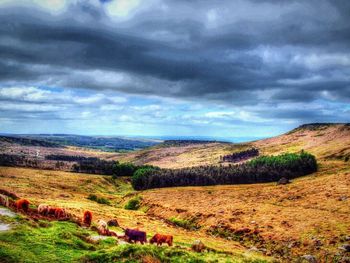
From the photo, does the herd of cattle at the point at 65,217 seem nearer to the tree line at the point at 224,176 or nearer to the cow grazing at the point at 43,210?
the cow grazing at the point at 43,210

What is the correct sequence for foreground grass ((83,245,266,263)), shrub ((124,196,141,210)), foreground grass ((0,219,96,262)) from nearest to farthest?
foreground grass ((0,219,96,262)) < foreground grass ((83,245,266,263)) < shrub ((124,196,141,210))

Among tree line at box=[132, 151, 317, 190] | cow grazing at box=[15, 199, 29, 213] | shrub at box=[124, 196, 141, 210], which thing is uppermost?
cow grazing at box=[15, 199, 29, 213]

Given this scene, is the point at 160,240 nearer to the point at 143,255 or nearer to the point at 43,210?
the point at 43,210

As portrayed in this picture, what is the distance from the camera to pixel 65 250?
74.5 ft

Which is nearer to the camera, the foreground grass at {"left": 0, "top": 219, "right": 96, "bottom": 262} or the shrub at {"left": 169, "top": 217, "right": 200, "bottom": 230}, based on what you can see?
the foreground grass at {"left": 0, "top": 219, "right": 96, "bottom": 262}

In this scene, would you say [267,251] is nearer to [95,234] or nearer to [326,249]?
[326,249]

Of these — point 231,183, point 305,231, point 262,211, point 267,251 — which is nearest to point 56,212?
point 267,251

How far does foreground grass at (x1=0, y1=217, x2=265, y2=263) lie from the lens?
20641 mm

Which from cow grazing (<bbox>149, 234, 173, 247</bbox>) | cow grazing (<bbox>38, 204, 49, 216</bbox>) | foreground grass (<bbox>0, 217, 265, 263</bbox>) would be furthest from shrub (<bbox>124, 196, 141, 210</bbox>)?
foreground grass (<bbox>0, 217, 265, 263</bbox>)

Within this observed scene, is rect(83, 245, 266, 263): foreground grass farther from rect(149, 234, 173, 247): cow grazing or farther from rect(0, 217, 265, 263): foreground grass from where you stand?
rect(149, 234, 173, 247): cow grazing

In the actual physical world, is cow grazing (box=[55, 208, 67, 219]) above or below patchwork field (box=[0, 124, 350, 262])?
above

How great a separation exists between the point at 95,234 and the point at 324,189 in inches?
3480

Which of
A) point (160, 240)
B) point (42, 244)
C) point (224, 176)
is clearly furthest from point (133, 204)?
point (42, 244)

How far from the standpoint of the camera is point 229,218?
262 feet
